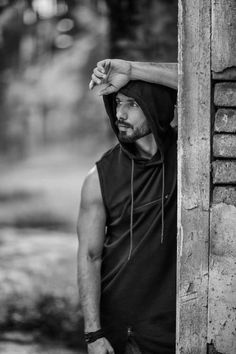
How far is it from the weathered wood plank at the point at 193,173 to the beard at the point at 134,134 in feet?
1.78

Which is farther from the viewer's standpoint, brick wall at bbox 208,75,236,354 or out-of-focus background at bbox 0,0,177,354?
out-of-focus background at bbox 0,0,177,354

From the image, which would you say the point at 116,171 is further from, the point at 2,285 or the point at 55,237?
the point at 55,237

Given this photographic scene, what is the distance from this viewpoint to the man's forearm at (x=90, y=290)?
3324 mm

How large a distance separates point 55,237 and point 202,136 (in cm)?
961

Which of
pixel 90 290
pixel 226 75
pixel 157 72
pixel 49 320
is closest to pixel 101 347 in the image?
pixel 90 290

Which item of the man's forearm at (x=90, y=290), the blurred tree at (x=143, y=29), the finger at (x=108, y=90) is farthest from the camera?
the blurred tree at (x=143, y=29)

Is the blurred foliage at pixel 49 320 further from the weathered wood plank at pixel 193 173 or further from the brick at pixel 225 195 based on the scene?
the brick at pixel 225 195

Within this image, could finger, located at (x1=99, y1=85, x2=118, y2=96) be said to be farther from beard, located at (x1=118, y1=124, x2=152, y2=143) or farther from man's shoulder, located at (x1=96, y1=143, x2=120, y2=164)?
man's shoulder, located at (x1=96, y1=143, x2=120, y2=164)

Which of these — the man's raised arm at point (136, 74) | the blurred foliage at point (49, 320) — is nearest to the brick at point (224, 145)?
the man's raised arm at point (136, 74)

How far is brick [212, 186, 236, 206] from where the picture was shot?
2.74 m

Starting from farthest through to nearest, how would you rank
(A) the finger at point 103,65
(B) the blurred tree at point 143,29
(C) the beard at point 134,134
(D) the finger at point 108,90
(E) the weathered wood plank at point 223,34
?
(B) the blurred tree at point 143,29, (C) the beard at point 134,134, (D) the finger at point 108,90, (A) the finger at point 103,65, (E) the weathered wood plank at point 223,34

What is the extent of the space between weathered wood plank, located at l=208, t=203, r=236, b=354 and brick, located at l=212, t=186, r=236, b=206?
0.07ft

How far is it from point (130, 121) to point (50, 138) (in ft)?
109

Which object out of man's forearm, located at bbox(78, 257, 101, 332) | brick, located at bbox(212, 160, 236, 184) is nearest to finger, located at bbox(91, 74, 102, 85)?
brick, located at bbox(212, 160, 236, 184)
